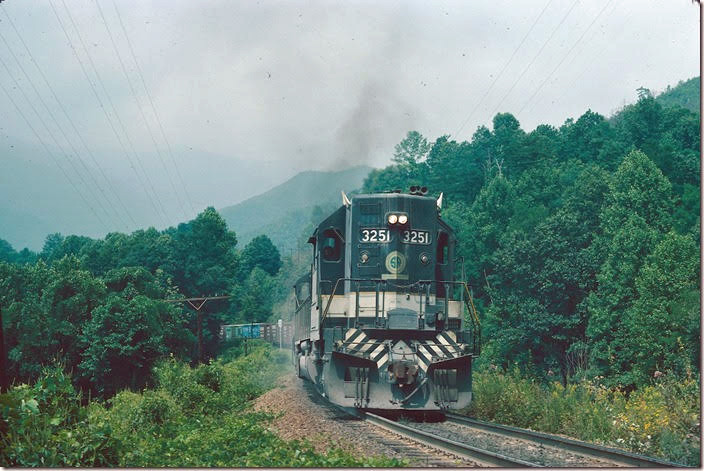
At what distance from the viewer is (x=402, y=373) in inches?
571

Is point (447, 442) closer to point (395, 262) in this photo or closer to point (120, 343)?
point (395, 262)

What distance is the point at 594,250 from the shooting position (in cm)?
4081

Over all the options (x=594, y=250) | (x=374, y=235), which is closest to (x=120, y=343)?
(x=374, y=235)

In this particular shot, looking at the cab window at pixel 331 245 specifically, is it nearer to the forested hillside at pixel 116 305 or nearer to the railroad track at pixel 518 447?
the railroad track at pixel 518 447

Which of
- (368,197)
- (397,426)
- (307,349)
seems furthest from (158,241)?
(397,426)

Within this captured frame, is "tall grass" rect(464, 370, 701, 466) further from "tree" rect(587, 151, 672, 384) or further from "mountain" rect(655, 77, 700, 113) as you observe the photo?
"mountain" rect(655, 77, 700, 113)

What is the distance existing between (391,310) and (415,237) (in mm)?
1796

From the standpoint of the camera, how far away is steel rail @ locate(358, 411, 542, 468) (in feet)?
30.8

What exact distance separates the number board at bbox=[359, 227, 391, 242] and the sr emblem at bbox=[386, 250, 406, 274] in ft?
1.13

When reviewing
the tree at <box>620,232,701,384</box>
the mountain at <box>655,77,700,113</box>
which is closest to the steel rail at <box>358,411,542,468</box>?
the tree at <box>620,232,701,384</box>

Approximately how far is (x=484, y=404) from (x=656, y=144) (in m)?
34.1

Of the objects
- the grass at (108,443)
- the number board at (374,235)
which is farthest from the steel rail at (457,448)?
the number board at (374,235)

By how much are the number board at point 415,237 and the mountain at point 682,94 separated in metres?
52.0

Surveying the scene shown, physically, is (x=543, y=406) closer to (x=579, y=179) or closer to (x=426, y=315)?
(x=426, y=315)
